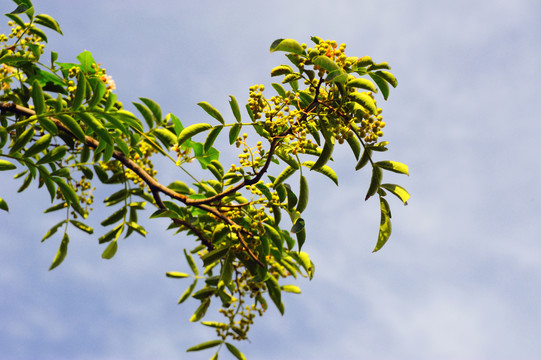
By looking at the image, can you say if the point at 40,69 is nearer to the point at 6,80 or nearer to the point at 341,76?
the point at 6,80

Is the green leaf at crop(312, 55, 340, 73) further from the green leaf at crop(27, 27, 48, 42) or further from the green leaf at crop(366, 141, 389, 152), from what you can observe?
the green leaf at crop(27, 27, 48, 42)

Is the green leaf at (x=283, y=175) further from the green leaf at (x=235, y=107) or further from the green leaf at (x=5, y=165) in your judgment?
the green leaf at (x=5, y=165)

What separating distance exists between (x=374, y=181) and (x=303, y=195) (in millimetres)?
380

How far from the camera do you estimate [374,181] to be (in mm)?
2627

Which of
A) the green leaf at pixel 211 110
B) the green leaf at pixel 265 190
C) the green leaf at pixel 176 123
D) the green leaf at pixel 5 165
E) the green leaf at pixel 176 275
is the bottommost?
the green leaf at pixel 5 165

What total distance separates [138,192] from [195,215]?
53 cm

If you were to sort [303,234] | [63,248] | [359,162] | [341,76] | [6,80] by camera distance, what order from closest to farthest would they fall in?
[341,76] < [359,162] < [303,234] < [6,80] < [63,248]

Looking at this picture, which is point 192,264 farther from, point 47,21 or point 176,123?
point 47,21

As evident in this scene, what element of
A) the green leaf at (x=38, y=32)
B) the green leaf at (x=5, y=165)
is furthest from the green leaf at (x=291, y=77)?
the green leaf at (x=38, y=32)

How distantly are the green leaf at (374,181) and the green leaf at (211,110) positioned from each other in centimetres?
83

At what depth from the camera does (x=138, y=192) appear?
343 cm

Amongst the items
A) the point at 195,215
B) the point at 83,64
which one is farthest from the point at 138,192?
the point at 83,64

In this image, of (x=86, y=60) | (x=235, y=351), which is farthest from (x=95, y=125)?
(x=235, y=351)

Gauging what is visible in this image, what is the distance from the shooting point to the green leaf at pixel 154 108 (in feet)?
9.63
